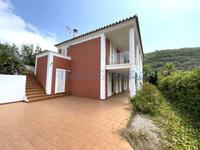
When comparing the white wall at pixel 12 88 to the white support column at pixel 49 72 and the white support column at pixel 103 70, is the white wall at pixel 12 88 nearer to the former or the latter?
the white support column at pixel 49 72

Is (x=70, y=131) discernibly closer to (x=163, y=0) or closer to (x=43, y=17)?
(x=163, y=0)

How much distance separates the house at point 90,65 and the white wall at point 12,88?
1.89 metres

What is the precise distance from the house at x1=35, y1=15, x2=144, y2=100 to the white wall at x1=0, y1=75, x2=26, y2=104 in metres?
1.89

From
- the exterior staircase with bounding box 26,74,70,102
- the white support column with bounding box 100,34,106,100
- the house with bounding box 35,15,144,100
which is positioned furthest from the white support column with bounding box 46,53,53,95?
the white support column with bounding box 100,34,106,100

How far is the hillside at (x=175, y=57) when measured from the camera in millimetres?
33250

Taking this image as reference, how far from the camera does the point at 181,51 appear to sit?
1481 inches

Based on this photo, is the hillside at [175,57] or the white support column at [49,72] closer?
the white support column at [49,72]

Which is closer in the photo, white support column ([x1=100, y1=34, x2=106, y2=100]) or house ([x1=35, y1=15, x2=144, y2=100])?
house ([x1=35, y1=15, x2=144, y2=100])

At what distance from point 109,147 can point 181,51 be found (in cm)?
4722

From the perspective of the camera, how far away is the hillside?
33250mm

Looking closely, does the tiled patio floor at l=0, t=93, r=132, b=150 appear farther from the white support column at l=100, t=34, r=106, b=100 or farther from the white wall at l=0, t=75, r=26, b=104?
the white support column at l=100, t=34, r=106, b=100

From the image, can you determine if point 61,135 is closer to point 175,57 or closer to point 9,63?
point 9,63

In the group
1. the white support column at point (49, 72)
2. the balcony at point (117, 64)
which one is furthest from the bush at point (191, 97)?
the white support column at point (49, 72)

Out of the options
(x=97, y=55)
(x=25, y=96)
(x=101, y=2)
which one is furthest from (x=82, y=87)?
(x=101, y=2)
